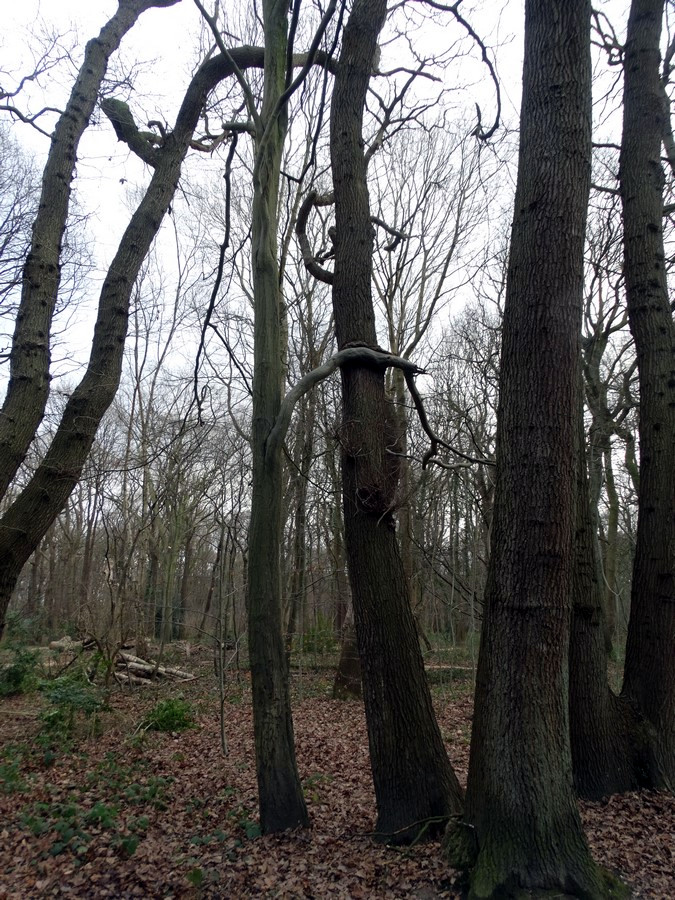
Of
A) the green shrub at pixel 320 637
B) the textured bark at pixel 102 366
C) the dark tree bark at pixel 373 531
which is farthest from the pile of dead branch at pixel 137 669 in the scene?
the dark tree bark at pixel 373 531

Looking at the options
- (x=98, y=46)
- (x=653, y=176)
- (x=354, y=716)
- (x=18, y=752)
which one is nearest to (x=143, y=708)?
(x=18, y=752)

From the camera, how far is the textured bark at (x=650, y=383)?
4906mm

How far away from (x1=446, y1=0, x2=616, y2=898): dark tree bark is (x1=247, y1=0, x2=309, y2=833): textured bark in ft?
4.18

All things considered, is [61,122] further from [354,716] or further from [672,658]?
[354,716]

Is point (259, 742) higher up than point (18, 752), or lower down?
higher up

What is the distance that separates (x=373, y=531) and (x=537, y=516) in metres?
1.32

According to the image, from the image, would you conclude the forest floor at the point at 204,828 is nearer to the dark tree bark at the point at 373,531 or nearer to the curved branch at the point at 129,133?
the dark tree bark at the point at 373,531

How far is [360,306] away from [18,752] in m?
6.18

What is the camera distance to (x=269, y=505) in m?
4.40

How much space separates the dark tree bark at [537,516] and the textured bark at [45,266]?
4.24 m

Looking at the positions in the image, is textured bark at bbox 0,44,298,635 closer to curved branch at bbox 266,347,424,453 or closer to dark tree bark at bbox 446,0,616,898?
curved branch at bbox 266,347,424,453

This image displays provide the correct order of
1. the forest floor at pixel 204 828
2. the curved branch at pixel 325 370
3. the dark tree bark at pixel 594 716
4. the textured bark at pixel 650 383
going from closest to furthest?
1. the forest floor at pixel 204 828
2. the curved branch at pixel 325 370
3. the dark tree bark at pixel 594 716
4. the textured bark at pixel 650 383

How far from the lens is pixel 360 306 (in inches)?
184

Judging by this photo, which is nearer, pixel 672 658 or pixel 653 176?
pixel 672 658
